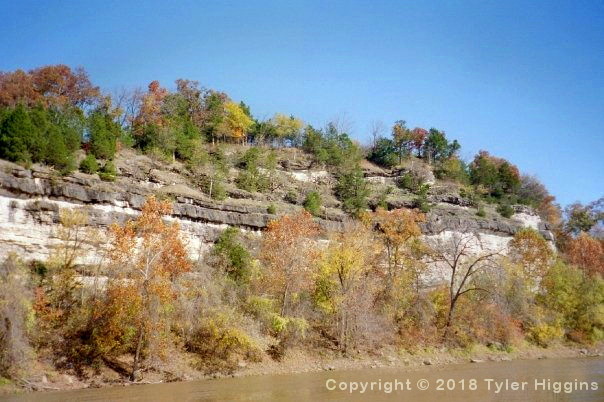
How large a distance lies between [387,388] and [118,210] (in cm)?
2385

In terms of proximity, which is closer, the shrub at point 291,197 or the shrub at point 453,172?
the shrub at point 291,197

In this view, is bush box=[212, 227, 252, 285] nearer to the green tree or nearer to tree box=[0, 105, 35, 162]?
the green tree

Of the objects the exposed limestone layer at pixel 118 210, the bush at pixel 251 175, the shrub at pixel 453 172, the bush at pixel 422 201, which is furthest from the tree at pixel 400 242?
the shrub at pixel 453 172

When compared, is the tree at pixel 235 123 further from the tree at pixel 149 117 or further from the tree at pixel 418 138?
the tree at pixel 418 138

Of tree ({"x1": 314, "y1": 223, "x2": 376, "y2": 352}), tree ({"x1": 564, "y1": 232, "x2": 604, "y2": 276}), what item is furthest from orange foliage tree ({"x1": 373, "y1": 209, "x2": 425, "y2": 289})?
tree ({"x1": 564, "y1": 232, "x2": 604, "y2": 276})

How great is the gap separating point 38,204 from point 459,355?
96.6ft

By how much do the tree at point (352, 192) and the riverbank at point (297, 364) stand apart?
71.2ft

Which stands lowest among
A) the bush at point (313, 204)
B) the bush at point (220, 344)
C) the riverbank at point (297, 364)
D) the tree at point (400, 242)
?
the riverbank at point (297, 364)

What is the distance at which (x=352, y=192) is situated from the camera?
181ft

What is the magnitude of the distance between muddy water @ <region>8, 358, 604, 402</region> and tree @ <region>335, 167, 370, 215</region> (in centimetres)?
2729

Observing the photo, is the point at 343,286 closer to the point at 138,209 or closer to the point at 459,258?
the point at 138,209

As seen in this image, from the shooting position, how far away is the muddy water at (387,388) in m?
17.5

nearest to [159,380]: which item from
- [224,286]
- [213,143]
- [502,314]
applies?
[224,286]

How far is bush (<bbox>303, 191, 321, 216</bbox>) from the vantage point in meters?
49.3
